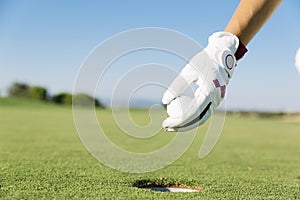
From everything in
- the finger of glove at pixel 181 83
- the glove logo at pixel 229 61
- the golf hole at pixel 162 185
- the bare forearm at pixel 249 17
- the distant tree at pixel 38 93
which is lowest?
the golf hole at pixel 162 185

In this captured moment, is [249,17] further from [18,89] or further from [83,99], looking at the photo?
[18,89]

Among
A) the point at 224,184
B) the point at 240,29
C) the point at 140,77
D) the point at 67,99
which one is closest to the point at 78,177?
the point at 140,77

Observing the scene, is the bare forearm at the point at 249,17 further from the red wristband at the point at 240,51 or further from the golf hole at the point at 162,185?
the golf hole at the point at 162,185

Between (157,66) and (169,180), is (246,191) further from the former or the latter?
(157,66)

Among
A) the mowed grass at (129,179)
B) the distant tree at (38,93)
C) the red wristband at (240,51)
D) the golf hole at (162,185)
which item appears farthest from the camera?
the distant tree at (38,93)

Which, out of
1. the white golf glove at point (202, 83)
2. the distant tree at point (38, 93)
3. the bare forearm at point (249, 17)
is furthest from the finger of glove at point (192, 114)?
the distant tree at point (38, 93)

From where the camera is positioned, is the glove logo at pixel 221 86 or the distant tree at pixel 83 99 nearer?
the glove logo at pixel 221 86

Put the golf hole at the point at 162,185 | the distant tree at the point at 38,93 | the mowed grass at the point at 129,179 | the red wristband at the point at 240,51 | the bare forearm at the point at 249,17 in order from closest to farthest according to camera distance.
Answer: the bare forearm at the point at 249,17 < the red wristband at the point at 240,51 < the mowed grass at the point at 129,179 < the golf hole at the point at 162,185 < the distant tree at the point at 38,93

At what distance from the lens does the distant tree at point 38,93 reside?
35875mm

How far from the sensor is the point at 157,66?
2695mm

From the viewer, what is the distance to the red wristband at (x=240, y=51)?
4.98 ft

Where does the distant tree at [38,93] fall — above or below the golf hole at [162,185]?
above

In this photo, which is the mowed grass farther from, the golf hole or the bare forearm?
the bare forearm

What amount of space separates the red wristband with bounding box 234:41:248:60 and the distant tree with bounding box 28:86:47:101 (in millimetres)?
35361
